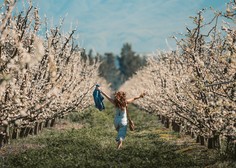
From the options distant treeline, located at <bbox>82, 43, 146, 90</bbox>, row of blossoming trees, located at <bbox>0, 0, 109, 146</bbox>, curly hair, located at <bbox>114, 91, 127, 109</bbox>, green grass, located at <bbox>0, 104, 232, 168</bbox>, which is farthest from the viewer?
distant treeline, located at <bbox>82, 43, 146, 90</bbox>

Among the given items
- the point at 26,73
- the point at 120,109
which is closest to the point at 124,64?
the point at 120,109

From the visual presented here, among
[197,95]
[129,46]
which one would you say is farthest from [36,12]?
[129,46]

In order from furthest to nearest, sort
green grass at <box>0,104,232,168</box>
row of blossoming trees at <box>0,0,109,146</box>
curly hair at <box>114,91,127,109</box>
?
curly hair at <box>114,91,127,109</box> < green grass at <box>0,104,232,168</box> < row of blossoming trees at <box>0,0,109,146</box>

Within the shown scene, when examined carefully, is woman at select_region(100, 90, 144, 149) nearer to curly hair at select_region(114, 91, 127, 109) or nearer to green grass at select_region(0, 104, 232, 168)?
curly hair at select_region(114, 91, 127, 109)

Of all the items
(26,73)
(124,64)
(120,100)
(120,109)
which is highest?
(124,64)

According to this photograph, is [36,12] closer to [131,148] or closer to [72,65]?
[131,148]

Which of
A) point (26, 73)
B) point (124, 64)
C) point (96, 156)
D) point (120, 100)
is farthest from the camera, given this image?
point (124, 64)

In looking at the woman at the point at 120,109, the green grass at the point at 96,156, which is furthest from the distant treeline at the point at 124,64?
the woman at the point at 120,109

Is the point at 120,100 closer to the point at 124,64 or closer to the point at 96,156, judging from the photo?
the point at 96,156

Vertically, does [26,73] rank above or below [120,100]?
above

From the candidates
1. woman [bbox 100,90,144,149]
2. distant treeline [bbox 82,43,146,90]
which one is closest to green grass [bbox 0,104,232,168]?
woman [bbox 100,90,144,149]

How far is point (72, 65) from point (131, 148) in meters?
11.3

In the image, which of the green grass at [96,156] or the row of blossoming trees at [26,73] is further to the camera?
the green grass at [96,156]

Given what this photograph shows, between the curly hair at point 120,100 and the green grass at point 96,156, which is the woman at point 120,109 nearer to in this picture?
the curly hair at point 120,100
